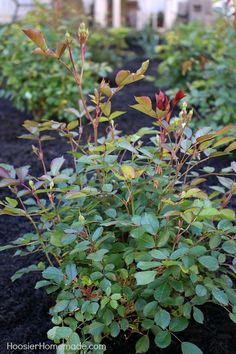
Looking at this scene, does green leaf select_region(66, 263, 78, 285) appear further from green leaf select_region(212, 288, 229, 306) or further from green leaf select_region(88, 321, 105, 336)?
green leaf select_region(212, 288, 229, 306)

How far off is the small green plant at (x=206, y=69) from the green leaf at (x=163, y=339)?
2.11 m

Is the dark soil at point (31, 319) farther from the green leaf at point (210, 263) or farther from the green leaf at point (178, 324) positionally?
the green leaf at point (210, 263)

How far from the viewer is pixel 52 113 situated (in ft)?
13.0

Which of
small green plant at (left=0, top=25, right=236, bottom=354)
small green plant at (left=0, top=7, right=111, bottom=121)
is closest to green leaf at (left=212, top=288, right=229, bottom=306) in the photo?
small green plant at (left=0, top=25, right=236, bottom=354)

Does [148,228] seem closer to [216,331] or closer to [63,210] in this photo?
[63,210]

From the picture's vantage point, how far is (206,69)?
3.89 metres

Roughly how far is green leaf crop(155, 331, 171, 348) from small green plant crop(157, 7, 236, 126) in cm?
211

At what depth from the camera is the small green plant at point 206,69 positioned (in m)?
3.39

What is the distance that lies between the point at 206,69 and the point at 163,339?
9.36ft

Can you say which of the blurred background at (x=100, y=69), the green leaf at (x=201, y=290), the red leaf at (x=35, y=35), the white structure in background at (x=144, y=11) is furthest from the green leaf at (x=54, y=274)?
the white structure in background at (x=144, y=11)

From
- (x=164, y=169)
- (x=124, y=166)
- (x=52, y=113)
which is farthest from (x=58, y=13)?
(x=124, y=166)

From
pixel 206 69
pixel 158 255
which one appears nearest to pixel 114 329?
pixel 158 255

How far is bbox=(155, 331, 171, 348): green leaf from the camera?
4.48 ft

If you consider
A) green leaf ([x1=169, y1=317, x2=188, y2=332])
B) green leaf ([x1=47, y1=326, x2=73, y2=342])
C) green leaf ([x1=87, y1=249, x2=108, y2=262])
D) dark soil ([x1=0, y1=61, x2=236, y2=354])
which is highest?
green leaf ([x1=87, y1=249, x2=108, y2=262])
